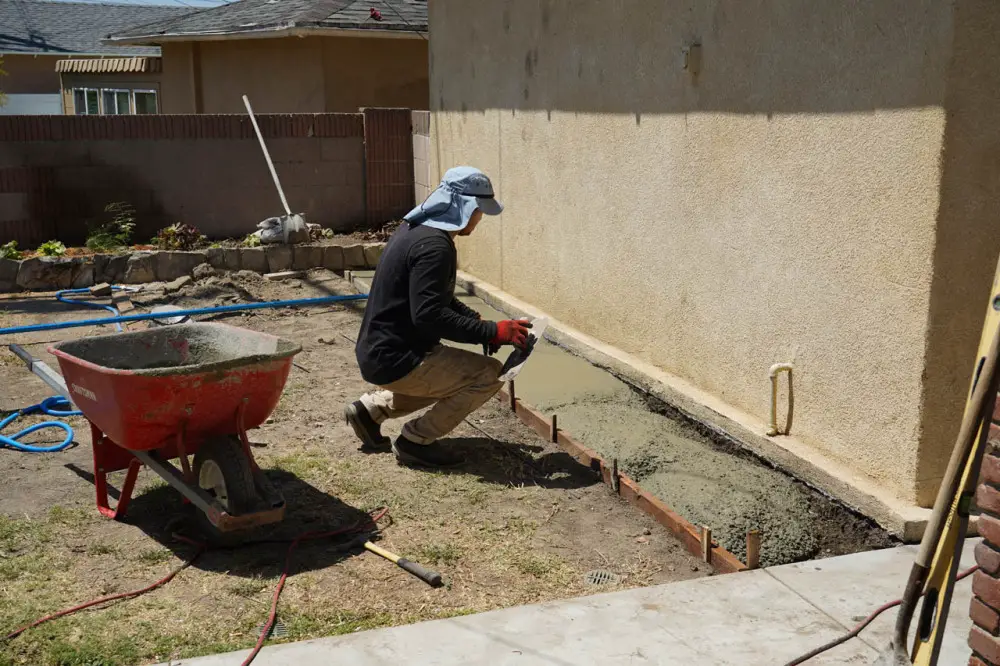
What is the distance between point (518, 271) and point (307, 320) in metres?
2.06

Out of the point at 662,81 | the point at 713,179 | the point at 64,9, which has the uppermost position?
the point at 64,9

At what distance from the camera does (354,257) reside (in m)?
12.4

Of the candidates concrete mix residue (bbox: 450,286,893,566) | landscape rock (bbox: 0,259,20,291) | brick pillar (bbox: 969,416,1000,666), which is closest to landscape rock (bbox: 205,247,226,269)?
landscape rock (bbox: 0,259,20,291)

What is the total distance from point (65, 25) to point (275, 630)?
1349 inches

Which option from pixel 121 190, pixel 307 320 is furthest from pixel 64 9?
pixel 307 320

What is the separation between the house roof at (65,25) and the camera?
30.2m

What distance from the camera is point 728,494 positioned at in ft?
17.7

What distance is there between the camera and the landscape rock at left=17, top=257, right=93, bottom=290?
37.0ft

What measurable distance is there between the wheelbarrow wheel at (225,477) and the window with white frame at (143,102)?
1852cm

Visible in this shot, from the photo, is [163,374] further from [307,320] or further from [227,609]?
[307,320]

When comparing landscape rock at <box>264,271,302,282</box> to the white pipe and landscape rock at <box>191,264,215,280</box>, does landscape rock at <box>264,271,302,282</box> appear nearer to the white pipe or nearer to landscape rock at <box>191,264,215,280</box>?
landscape rock at <box>191,264,215,280</box>

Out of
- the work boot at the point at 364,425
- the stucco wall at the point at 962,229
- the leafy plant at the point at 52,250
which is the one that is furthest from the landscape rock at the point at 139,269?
the stucco wall at the point at 962,229

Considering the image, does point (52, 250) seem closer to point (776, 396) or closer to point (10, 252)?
point (10, 252)

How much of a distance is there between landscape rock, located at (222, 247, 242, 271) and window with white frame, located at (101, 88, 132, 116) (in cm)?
1186
